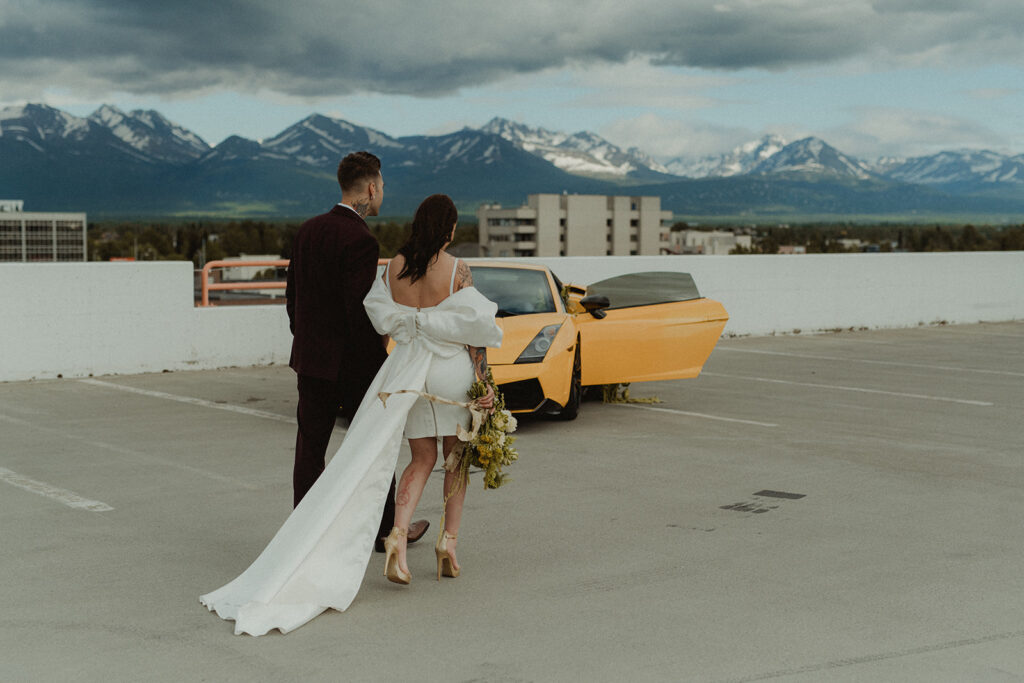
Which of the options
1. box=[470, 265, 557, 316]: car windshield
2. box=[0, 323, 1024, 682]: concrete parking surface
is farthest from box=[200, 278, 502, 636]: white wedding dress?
box=[470, 265, 557, 316]: car windshield

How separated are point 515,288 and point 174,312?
5.15 meters

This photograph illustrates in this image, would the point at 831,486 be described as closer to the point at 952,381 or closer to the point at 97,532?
the point at 97,532

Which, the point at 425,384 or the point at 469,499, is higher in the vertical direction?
the point at 425,384

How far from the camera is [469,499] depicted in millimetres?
6945

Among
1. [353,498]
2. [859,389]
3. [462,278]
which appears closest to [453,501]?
[353,498]

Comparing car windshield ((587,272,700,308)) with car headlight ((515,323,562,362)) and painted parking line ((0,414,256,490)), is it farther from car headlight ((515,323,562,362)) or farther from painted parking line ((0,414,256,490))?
painted parking line ((0,414,256,490))

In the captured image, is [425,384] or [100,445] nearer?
[425,384]

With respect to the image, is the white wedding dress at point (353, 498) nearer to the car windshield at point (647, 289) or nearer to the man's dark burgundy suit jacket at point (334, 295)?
the man's dark burgundy suit jacket at point (334, 295)

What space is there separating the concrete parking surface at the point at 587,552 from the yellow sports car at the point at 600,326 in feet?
1.42

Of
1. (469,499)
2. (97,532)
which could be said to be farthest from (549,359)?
(97,532)

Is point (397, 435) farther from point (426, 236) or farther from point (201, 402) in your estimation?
point (201, 402)

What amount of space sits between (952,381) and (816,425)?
423 centimetres

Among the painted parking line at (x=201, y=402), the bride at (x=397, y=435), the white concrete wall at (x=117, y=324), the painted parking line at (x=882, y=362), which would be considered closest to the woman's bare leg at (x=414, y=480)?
the bride at (x=397, y=435)

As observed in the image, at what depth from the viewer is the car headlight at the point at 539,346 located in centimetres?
945
